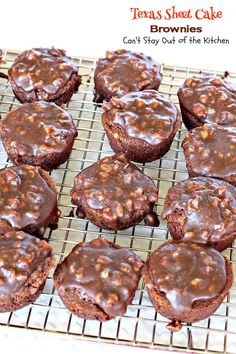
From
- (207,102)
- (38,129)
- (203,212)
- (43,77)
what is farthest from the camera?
(43,77)

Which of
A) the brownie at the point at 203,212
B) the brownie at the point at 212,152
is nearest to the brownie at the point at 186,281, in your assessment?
the brownie at the point at 203,212

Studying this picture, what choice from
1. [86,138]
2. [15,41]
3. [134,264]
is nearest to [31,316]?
[134,264]

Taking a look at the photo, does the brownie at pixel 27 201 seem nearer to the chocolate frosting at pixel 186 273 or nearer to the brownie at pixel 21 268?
the brownie at pixel 21 268

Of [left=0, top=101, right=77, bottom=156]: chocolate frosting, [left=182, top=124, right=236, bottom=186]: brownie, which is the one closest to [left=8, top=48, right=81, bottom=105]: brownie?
[left=0, top=101, right=77, bottom=156]: chocolate frosting

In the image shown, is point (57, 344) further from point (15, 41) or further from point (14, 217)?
point (15, 41)

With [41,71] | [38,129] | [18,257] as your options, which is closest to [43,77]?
[41,71]

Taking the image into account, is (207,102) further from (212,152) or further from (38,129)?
(38,129)
